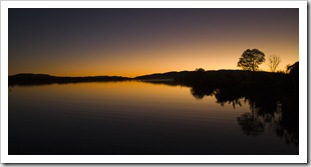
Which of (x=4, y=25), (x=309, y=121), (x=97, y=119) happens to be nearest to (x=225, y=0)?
(x=309, y=121)

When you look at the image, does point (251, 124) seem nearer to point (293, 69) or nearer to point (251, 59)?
point (293, 69)

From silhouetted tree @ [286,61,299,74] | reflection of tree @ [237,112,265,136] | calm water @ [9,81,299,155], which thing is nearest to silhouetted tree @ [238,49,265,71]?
silhouetted tree @ [286,61,299,74]

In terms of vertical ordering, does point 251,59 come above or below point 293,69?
above

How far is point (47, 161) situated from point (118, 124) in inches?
235

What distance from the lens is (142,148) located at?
28.6 ft

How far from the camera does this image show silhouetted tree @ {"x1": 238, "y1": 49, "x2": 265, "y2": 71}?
4358 centimetres

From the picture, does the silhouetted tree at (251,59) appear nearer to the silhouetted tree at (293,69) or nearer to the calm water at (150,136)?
the silhouetted tree at (293,69)

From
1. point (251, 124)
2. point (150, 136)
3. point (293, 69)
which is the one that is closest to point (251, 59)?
point (293, 69)

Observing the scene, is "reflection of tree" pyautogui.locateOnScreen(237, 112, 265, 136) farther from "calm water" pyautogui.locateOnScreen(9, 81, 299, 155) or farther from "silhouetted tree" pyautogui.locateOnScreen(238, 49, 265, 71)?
"silhouetted tree" pyautogui.locateOnScreen(238, 49, 265, 71)

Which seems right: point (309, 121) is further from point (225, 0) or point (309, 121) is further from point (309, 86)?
point (225, 0)

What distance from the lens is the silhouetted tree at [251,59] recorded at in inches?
1716

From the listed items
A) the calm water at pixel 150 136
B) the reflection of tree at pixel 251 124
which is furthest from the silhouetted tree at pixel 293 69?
the reflection of tree at pixel 251 124

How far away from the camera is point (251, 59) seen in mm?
45781

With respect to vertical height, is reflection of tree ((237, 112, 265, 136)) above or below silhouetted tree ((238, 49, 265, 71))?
below
